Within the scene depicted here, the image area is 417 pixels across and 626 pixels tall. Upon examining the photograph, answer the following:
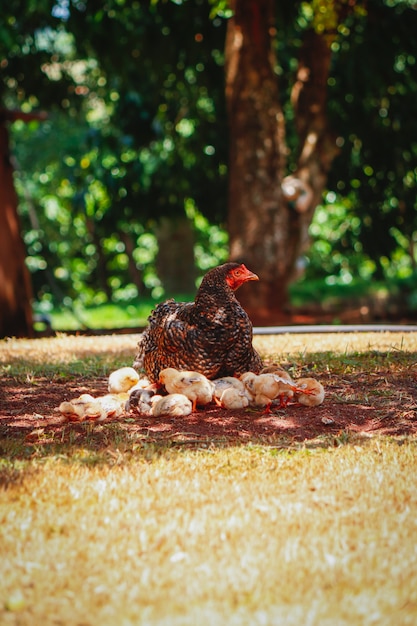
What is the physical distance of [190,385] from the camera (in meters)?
4.95

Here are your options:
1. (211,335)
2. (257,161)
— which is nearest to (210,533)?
(211,335)

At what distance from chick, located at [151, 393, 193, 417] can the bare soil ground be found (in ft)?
0.16

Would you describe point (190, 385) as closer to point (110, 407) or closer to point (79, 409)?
point (110, 407)

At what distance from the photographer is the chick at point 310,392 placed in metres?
4.97

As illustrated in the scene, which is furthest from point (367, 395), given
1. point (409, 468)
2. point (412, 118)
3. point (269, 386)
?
point (412, 118)

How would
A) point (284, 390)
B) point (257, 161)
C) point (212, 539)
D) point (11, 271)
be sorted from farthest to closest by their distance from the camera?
1. point (257, 161)
2. point (11, 271)
3. point (284, 390)
4. point (212, 539)

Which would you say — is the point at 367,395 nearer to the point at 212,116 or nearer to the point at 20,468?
the point at 20,468

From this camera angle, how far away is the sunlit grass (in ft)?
7.83

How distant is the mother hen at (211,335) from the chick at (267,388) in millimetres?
277

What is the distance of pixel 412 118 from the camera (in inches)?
641

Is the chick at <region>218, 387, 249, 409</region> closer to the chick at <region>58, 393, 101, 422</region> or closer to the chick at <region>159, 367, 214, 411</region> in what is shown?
the chick at <region>159, 367, 214, 411</region>

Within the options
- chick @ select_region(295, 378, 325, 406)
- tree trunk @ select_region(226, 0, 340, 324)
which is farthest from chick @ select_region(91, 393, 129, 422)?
tree trunk @ select_region(226, 0, 340, 324)

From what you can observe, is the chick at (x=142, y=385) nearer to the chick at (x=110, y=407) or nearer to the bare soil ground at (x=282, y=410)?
the chick at (x=110, y=407)

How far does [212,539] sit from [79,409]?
6.66ft
